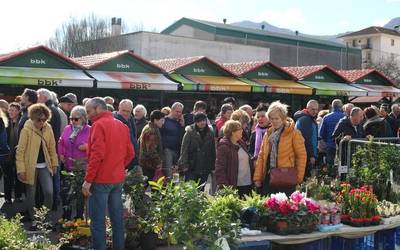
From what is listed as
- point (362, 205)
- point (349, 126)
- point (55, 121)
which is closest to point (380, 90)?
point (349, 126)

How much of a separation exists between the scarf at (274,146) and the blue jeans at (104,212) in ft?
5.89

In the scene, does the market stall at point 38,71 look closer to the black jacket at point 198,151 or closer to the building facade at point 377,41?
the black jacket at point 198,151

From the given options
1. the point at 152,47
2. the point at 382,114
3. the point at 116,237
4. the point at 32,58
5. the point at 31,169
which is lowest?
the point at 116,237

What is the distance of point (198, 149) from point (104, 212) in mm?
2713

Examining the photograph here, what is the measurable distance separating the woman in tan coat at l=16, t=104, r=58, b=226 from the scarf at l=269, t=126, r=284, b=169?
2.67 meters

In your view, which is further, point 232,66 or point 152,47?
point 152,47

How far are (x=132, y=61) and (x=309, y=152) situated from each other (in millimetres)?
10097

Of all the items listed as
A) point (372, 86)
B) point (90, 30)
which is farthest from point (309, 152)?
point (90, 30)

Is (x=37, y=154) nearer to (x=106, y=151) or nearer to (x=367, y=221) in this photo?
(x=106, y=151)

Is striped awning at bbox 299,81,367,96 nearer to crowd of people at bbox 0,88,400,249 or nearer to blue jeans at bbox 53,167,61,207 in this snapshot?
crowd of people at bbox 0,88,400,249

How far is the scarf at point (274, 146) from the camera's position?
19.3 ft

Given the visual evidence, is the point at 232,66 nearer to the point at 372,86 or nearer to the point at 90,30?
the point at 372,86

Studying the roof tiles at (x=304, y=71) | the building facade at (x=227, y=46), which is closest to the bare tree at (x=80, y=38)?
the building facade at (x=227, y=46)

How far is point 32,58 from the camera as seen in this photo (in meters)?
14.7
